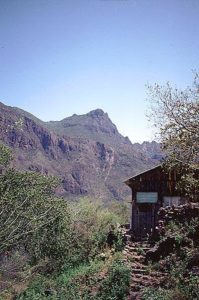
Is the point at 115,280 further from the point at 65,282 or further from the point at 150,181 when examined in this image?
the point at 150,181

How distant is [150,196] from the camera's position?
29641mm

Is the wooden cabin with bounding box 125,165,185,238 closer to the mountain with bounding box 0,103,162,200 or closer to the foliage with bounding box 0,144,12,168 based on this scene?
the foliage with bounding box 0,144,12,168

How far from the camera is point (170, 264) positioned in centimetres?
1855

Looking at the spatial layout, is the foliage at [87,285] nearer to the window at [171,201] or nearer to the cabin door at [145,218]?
the cabin door at [145,218]

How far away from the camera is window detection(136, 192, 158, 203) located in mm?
29406

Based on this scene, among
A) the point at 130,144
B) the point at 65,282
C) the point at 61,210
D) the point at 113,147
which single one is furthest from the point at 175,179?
the point at 130,144

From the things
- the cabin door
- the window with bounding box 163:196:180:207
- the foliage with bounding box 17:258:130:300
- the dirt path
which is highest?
the window with bounding box 163:196:180:207

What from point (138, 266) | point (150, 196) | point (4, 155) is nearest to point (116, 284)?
point (138, 266)

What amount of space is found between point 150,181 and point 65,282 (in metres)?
11.4

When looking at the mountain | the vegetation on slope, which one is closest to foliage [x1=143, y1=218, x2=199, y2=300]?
the vegetation on slope

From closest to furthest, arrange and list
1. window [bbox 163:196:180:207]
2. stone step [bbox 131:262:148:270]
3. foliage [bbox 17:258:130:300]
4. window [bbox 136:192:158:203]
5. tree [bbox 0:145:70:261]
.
Result: 1. foliage [bbox 17:258:130:300]
2. tree [bbox 0:145:70:261]
3. stone step [bbox 131:262:148:270]
4. window [bbox 163:196:180:207]
5. window [bbox 136:192:158:203]

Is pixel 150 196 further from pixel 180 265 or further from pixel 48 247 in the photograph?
pixel 180 265

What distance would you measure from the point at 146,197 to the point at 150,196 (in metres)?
0.36

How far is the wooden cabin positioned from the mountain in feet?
296
